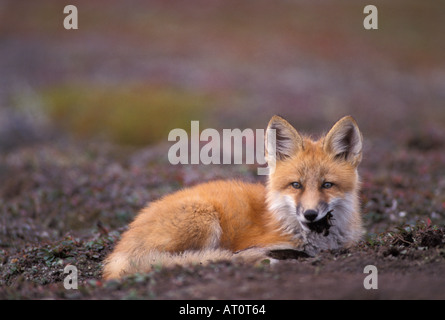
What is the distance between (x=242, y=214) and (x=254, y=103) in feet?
47.5

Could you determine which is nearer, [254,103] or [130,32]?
[254,103]

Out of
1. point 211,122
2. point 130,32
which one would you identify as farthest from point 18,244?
point 130,32

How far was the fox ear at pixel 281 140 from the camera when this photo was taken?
20.5 ft

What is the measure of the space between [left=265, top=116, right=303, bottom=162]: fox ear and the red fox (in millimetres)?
14

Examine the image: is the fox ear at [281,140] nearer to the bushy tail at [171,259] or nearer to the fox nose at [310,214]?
the fox nose at [310,214]

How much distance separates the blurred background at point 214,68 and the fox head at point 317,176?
1016cm

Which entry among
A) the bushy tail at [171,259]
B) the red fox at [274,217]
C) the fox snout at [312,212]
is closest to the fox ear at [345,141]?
the red fox at [274,217]

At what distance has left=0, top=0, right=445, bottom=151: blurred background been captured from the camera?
1872 centimetres

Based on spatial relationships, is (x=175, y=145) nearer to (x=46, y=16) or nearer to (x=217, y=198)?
(x=217, y=198)

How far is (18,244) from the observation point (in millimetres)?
8062

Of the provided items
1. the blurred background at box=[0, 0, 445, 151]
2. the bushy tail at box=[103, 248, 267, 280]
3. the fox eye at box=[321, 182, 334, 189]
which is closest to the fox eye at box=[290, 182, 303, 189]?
the fox eye at box=[321, 182, 334, 189]

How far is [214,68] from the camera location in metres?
26.2

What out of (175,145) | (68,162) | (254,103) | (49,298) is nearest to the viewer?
(49,298)

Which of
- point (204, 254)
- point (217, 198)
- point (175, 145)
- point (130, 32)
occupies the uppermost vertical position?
point (130, 32)
